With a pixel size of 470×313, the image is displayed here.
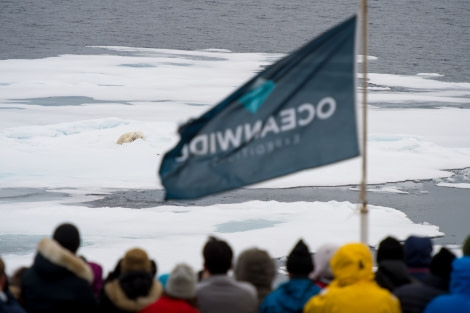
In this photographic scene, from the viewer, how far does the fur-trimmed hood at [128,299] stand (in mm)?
4340

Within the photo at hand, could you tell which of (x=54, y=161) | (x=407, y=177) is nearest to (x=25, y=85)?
(x=54, y=161)

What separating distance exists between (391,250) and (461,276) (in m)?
0.70

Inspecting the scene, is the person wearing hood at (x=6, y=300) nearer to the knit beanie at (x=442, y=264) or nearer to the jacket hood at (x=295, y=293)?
the jacket hood at (x=295, y=293)

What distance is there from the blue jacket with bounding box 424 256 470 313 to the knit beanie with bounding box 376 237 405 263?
0.62m

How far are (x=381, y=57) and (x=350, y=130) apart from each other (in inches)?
1523

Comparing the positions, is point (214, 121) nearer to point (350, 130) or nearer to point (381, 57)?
point (350, 130)

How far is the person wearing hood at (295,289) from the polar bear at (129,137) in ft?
39.5

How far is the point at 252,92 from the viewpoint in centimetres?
552

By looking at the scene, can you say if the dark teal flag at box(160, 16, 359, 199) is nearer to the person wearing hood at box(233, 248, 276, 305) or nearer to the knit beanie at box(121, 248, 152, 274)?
the person wearing hood at box(233, 248, 276, 305)

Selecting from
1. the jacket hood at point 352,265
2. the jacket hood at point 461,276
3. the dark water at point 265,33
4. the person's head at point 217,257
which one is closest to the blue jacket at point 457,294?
the jacket hood at point 461,276

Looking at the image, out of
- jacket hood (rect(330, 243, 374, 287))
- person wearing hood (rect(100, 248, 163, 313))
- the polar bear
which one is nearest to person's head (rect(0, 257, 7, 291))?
person wearing hood (rect(100, 248, 163, 313))

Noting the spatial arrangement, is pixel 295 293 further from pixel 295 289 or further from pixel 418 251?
pixel 418 251

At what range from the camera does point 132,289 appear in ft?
14.3

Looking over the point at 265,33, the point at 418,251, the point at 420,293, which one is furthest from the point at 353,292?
the point at 265,33
